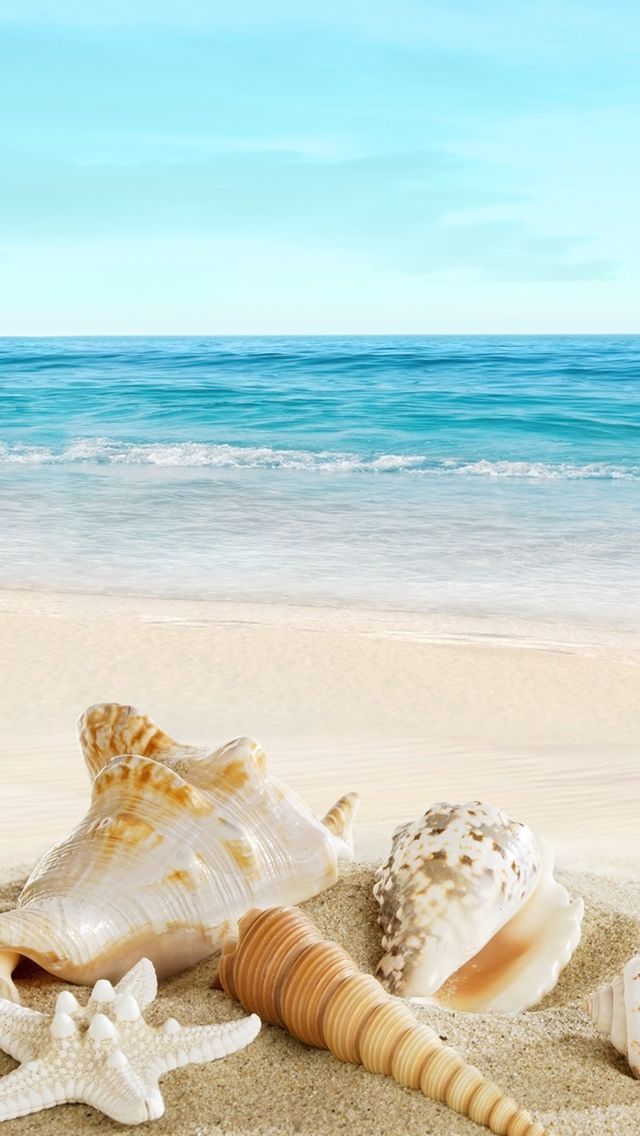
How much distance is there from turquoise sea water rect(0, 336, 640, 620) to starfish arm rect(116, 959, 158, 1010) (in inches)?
259

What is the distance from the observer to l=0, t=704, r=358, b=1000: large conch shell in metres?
2.30

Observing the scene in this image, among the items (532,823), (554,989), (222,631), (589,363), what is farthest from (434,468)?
(589,363)

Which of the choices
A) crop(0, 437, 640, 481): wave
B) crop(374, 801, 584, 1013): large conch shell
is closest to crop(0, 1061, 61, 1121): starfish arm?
crop(374, 801, 584, 1013): large conch shell

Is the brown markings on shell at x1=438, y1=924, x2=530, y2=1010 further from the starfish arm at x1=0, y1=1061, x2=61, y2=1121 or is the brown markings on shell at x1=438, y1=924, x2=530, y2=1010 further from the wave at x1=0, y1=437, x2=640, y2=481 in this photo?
the wave at x1=0, y1=437, x2=640, y2=481

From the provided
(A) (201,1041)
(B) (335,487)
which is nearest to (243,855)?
(A) (201,1041)

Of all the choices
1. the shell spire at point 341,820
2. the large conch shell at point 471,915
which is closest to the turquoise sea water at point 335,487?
the shell spire at point 341,820

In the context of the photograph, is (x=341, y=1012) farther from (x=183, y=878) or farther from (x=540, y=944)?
(x=540, y=944)

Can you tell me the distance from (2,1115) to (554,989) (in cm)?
131

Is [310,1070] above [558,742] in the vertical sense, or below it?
above

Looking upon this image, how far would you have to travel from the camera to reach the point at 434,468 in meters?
17.5

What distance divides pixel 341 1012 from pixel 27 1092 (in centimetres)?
55

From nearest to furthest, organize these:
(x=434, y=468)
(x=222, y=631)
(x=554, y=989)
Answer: (x=554, y=989) < (x=222, y=631) < (x=434, y=468)

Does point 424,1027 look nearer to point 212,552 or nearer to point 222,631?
point 222,631

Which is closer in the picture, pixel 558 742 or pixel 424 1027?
pixel 424 1027
